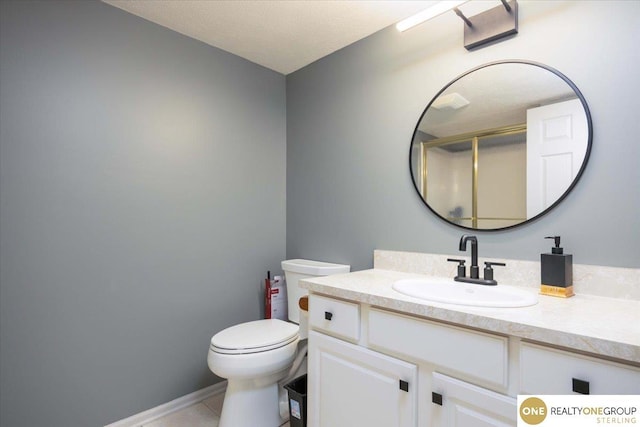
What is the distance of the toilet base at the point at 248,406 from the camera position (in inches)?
62.6

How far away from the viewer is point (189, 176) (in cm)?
194

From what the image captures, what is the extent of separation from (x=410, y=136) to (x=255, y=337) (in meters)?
1.32

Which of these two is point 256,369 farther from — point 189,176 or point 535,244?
point 535,244

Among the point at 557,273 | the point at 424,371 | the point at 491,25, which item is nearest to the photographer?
the point at 424,371

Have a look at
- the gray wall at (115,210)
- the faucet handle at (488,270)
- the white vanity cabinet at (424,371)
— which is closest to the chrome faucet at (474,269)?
the faucet handle at (488,270)

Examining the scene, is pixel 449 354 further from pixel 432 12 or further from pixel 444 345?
pixel 432 12

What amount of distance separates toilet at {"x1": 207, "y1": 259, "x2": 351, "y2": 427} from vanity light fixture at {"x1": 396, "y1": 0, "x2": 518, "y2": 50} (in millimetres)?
1486

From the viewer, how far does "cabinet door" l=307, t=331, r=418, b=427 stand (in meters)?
1.06

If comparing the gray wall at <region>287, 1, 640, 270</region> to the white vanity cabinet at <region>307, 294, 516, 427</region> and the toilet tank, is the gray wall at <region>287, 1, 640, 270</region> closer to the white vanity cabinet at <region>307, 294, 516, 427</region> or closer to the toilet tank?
the toilet tank

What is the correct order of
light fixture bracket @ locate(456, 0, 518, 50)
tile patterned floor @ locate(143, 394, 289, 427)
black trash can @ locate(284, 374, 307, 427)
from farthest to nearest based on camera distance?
tile patterned floor @ locate(143, 394, 289, 427) → black trash can @ locate(284, 374, 307, 427) → light fixture bracket @ locate(456, 0, 518, 50)

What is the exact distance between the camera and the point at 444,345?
0.97 meters

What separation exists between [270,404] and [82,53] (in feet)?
6.59

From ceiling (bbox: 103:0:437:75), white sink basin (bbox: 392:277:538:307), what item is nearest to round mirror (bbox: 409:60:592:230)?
white sink basin (bbox: 392:277:538:307)

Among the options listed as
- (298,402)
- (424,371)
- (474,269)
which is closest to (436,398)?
(424,371)
